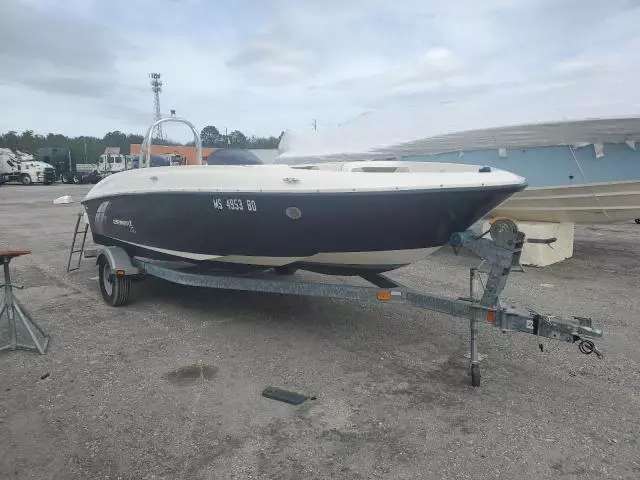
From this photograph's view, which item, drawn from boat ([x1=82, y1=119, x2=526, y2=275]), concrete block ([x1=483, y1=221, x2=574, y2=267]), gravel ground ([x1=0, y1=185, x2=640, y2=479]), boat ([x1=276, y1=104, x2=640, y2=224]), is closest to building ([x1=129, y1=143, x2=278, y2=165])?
boat ([x1=82, y1=119, x2=526, y2=275])

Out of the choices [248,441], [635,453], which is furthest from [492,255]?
[248,441]

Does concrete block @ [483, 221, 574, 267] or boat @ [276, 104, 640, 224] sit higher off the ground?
boat @ [276, 104, 640, 224]

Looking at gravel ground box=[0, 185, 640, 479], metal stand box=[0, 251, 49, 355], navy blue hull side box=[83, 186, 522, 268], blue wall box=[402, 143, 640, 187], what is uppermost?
blue wall box=[402, 143, 640, 187]

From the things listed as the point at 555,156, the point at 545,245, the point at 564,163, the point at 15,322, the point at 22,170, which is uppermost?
the point at 22,170

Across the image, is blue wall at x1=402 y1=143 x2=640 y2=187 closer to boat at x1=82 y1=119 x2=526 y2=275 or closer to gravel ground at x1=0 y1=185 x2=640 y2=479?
gravel ground at x1=0 y1=185 x2=640 y2=479

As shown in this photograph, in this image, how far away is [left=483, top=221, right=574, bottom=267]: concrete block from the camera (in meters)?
7.62

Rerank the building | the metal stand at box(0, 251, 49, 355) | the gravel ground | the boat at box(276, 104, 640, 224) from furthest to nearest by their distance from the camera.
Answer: the boat at box(276, 104, 640, 224) → the building → the metal stand at box(0, 251, 49, 355) → the gravel ground

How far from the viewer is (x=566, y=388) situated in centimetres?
355

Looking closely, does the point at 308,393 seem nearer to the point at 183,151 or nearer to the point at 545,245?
the point at 183,151

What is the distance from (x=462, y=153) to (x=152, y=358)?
20.1 ft

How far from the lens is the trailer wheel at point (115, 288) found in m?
5.39

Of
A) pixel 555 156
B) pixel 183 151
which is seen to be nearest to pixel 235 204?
pixel 183 151

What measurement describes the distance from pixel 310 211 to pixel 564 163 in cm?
494

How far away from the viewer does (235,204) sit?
169 inches
